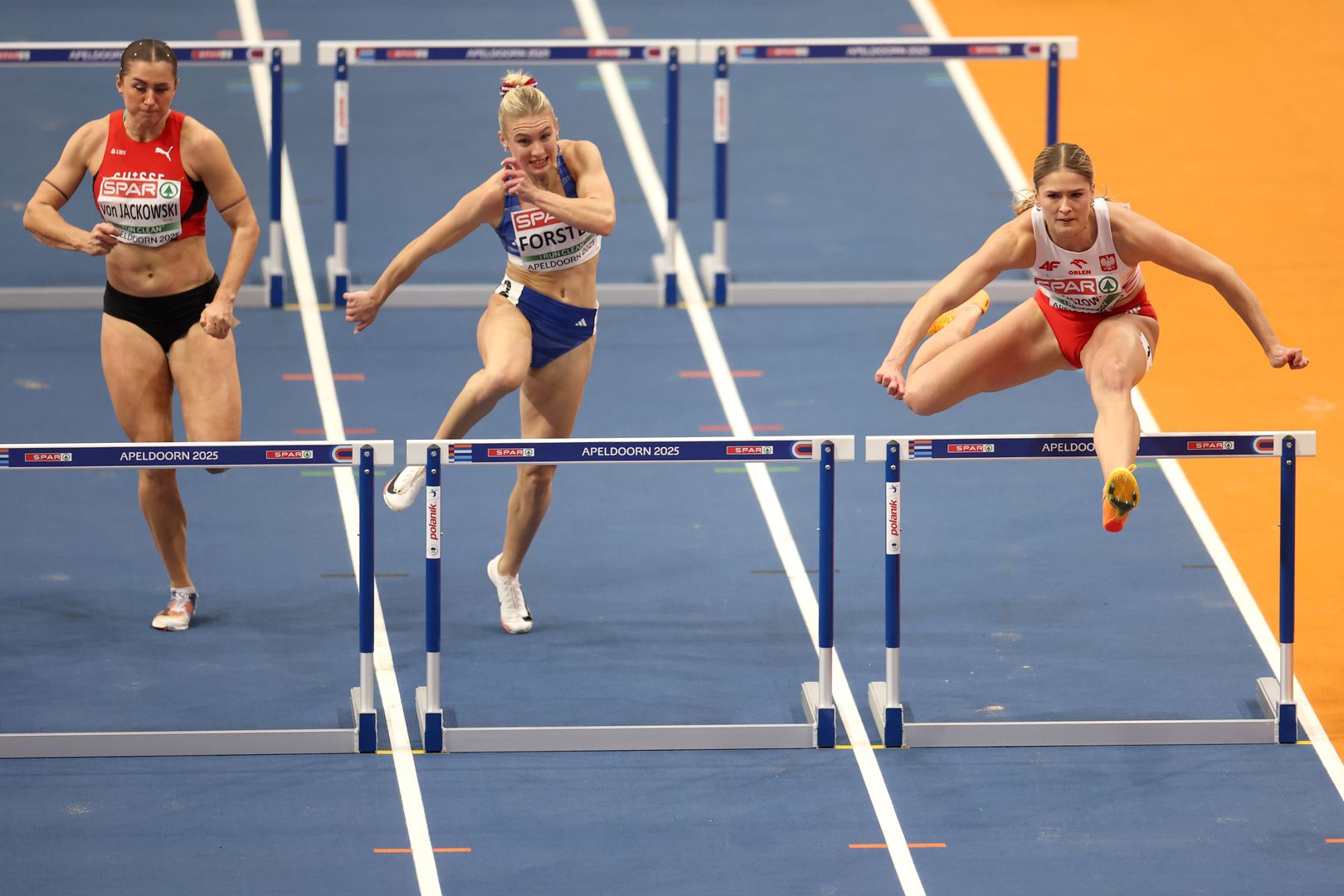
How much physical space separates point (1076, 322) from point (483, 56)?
5012 millimetres

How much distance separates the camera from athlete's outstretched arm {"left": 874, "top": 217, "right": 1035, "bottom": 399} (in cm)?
868

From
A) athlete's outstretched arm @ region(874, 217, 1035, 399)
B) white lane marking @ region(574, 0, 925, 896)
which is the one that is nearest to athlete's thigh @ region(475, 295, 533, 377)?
white lane marking @ region(574, 0, 925, 896)

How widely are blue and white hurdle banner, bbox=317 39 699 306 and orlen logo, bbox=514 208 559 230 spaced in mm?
3499

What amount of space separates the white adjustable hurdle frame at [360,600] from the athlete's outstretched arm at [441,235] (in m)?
0.94

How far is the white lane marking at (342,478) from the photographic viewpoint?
28.1 ft

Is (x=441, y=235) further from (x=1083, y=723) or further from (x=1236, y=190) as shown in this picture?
(x=1236, y=190)

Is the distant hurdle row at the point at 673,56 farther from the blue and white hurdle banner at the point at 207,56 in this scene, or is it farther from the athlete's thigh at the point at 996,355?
the athlete's thigh at the point at 996,355

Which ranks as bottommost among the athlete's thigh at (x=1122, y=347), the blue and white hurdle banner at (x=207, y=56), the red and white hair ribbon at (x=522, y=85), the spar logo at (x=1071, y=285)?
the athlete's thigh at (x=1122, y=347)

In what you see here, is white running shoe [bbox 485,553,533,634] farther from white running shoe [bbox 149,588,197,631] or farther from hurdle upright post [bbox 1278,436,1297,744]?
hurdle upright post [bbox 1278,436,1297,744]

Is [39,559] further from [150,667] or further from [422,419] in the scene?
[422,419]

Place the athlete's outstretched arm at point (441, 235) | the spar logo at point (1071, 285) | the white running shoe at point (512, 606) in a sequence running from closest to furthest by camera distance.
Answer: the spar logo at point (1071, 285)
the athlete's outstretched arm at point (441, 235)
the white running shoe at point (512, 606)

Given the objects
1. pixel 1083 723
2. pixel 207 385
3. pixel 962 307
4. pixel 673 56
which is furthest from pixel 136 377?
pixel 673 56

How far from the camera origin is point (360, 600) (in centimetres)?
884

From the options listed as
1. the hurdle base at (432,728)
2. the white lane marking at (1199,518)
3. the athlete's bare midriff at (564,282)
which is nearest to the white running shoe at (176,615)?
the hurdle base at (432,728)
